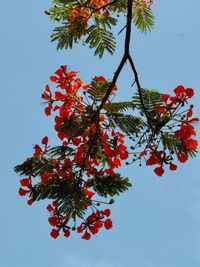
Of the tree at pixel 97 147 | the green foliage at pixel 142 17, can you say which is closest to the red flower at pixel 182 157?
the tree at pixel 97 147

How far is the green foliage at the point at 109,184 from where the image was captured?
5.03 metres

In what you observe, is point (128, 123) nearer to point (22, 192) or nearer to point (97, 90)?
point (97, 90)

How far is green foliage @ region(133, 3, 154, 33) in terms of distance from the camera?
24.9 feet

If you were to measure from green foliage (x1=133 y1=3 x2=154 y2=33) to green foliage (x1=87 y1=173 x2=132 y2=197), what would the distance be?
3.14 meters

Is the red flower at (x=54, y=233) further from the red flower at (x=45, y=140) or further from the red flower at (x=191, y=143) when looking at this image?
the red flower at (x=191, y=143)

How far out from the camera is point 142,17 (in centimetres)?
763

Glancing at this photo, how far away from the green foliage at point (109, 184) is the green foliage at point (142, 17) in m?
3.14

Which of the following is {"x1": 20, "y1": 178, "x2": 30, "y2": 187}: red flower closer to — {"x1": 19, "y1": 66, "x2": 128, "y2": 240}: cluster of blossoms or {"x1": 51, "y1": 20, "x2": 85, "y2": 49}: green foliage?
{"x1": 19, "y1": 66, "x2": 128, "y2": 240}: cluster of blossoms

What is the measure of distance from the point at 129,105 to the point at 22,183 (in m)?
1.18

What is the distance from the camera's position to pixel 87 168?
202 inches

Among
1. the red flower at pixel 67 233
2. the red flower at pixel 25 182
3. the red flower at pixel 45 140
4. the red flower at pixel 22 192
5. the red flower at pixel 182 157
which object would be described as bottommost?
the red flower at pixel 67 233

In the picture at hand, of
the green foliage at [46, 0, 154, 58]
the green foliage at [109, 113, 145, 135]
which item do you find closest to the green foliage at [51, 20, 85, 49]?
the green foliage at [46, 0, 154, 58]

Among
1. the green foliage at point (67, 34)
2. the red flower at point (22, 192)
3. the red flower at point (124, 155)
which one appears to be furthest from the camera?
the green foliage at point (67, 34)

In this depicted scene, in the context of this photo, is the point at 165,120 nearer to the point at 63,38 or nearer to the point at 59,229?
the point at 59,229
